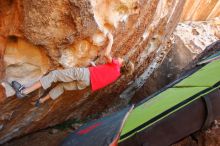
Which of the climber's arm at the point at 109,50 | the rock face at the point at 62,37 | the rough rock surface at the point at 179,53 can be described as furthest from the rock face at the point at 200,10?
the climber's arm at the point at 109,50

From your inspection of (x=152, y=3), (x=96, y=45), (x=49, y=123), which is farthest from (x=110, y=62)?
(x=49, y=123)

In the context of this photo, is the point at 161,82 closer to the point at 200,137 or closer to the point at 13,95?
the point at 200,137

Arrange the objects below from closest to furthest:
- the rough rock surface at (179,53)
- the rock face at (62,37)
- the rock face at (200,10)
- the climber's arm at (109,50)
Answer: the rock face at (62,37), the climber's arm at (109,50), the rough rock surface at (179,53), the rock face at (200,10)

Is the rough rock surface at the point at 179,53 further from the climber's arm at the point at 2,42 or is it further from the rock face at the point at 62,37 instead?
the climber's arm at the point at 2,42

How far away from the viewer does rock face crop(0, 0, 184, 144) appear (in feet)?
10.0

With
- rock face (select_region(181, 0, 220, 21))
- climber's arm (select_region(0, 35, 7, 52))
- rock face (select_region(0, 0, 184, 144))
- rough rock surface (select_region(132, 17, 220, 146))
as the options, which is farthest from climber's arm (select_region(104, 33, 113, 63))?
rock face (select_region(181, 0, 220, 21))

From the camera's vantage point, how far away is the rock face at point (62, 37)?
3.06m

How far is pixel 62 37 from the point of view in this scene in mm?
3260

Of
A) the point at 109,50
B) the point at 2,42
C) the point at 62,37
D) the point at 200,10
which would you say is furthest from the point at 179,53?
the point at 2,42

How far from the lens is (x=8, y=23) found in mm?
3057

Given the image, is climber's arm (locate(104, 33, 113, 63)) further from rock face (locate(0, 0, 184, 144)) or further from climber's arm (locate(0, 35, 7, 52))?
climber's arm (locate(0, 35, 7, 52))

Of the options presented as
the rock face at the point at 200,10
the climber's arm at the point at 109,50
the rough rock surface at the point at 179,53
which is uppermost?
the climber's arm at the point at 109,50

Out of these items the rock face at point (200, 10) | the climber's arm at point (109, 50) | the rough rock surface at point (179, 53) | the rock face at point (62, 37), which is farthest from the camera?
the rock face at point (200, 10)

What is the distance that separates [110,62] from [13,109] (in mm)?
1137
